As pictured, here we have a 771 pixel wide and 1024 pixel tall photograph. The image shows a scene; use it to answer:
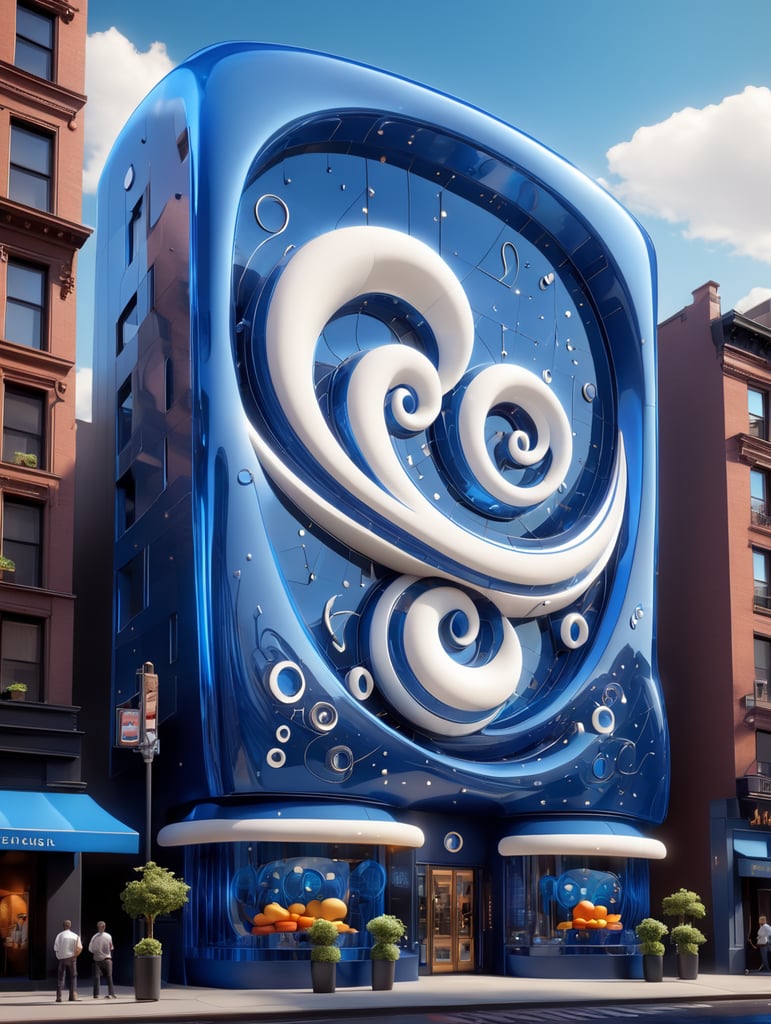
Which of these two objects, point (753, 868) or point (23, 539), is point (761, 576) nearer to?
point (753, 868)

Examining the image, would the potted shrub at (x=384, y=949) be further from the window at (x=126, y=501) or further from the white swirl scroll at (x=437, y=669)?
the window at (x=126, y=501)

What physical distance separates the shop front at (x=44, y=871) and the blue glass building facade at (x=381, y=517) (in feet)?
10.2

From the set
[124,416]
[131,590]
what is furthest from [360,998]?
A: [124,416]

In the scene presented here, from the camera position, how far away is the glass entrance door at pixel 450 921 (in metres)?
42.2

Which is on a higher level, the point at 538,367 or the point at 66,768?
the point at 538,367

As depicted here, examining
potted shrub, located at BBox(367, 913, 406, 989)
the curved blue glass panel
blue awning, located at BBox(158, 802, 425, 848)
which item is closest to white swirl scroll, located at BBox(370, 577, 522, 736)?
the curved blue glass panel

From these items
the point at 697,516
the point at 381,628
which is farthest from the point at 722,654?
the point at 381,628

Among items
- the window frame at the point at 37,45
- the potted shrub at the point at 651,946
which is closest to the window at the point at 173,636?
the potted shrub at the point at 651,946

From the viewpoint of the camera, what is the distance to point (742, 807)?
49781 mm

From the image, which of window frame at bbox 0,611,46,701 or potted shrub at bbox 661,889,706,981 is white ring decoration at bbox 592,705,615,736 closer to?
potted shrub at bbox 661,889,706,981

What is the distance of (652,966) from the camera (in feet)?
134

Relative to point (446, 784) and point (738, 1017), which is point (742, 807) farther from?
point (738, 1017)

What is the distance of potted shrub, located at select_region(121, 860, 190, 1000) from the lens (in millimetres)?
31156

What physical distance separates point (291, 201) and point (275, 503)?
9.53 m
